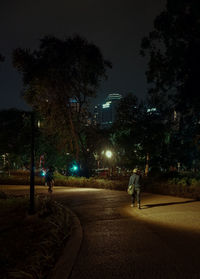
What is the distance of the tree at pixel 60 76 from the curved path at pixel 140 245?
1646 centimetres

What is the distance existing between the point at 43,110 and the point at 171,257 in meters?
22.5

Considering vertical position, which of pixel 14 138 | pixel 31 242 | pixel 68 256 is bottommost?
pixel 68 256

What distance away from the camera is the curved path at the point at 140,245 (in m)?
4.79

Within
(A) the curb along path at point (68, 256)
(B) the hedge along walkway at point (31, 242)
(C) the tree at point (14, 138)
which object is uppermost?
(C) the tree at point (14, 138)

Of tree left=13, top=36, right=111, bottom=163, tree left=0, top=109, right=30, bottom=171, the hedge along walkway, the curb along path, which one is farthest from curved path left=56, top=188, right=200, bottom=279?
tree left=0, top=109, right=30, bottom=171

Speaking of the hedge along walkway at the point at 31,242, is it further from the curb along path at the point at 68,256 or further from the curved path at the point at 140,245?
the curved path at the point at 140,245

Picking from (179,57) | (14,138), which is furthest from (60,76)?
(14,138)

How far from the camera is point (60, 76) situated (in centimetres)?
2430

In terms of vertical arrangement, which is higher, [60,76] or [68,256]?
[60,76]

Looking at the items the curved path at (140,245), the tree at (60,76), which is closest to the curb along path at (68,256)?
the curved path at (140,245)

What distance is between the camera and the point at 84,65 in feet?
81.3

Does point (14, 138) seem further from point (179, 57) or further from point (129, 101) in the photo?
point (179, 57)

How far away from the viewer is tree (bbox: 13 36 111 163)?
79.3ft

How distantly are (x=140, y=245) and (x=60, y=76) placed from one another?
20.0 metres
